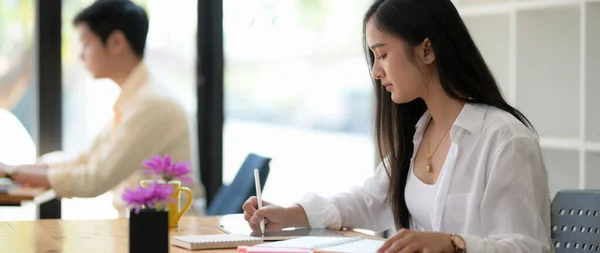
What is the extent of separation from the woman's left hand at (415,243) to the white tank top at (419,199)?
1.33ft

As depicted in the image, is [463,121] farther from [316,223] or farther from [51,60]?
[51,60]

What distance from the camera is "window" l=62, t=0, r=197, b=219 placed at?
4207mm

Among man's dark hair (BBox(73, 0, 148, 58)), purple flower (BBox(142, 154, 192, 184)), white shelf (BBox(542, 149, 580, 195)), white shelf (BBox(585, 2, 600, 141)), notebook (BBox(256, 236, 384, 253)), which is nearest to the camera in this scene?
notebook (BBox(256, 236, 384, 253))

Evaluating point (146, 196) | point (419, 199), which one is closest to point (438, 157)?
point (419, 199)

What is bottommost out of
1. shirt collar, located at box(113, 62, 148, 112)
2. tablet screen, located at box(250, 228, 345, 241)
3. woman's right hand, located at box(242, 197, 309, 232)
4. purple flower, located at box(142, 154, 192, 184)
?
tablet screen, located at box(250, 228, 345, 241)

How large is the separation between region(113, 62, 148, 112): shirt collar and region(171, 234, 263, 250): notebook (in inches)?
63.1

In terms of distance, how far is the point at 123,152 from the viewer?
3389 mm

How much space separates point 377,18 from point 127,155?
1.59 metres

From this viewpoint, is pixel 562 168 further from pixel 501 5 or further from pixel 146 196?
pixel 146 196

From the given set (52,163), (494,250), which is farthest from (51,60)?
(494,250)

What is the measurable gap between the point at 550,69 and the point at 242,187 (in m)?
1.15

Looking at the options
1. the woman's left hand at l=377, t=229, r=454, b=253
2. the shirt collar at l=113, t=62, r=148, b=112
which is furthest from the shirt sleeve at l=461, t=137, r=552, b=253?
the shirt collar at l=113, t=62, r=148, b=112

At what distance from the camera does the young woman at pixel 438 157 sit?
1.80m

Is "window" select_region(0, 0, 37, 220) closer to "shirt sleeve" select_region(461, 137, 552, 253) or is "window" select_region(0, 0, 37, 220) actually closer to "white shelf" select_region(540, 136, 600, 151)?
"white shelf" select_region(540, 136, 600, 151)
